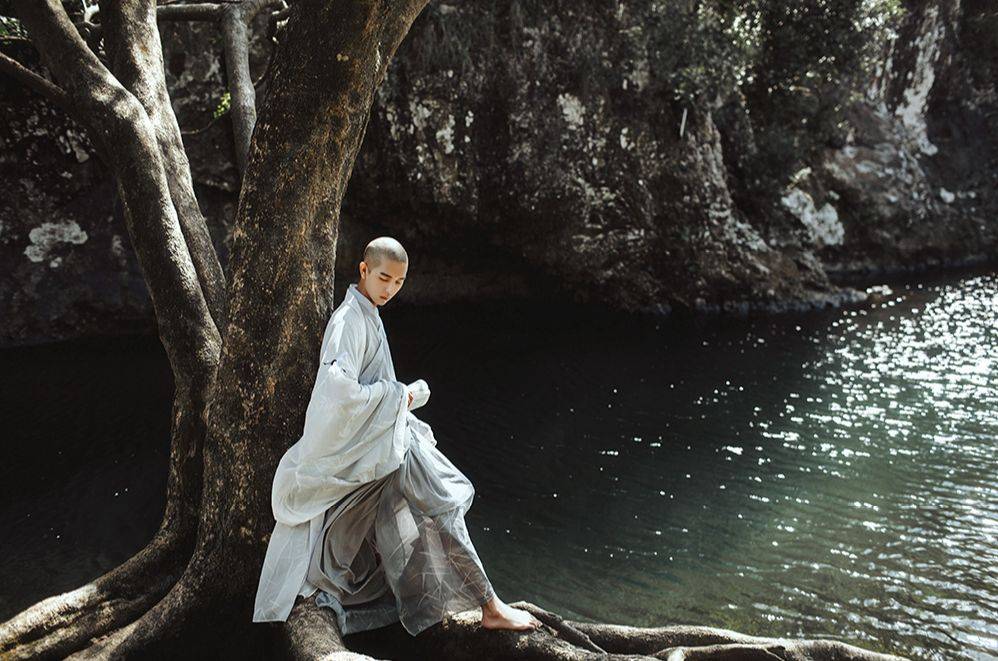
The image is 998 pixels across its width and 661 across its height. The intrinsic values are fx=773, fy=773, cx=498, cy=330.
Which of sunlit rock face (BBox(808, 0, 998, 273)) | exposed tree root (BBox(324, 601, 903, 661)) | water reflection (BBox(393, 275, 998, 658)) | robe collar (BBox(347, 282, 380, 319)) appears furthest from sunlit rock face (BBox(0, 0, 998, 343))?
exposed tree root (BBox(324, 601, 903, 661))

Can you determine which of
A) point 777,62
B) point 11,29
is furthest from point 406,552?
point 777,62

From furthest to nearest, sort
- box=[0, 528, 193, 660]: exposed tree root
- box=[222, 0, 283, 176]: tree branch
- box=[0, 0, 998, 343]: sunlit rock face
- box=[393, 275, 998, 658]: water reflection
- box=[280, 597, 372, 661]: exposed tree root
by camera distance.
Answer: box=[0, 0, 998, 343]: sunlit rock face < box=[222, 0, 283, 176]: tree branch < box=[393, 275, 998, 658]: water reflection < box=[0, 528, 193, 660]: exposed tree root < box=[280, 597, 372, 661]: exposed tree root

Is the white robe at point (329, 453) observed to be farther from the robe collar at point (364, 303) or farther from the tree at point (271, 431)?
the tree at point (271, 431)

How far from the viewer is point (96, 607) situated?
4543 mm

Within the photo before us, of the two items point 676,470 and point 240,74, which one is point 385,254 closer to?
point 240,74

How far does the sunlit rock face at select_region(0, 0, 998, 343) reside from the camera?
14.1m

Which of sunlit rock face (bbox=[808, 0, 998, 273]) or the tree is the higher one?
sunlit rock face (bbox=[808, 0, 998, 273])

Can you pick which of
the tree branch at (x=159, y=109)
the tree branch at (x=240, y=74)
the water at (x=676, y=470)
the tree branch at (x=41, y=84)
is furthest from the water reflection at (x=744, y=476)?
the tree branch at (x=41, y=84)

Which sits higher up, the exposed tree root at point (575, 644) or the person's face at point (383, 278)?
the person's face at point (383, 278)

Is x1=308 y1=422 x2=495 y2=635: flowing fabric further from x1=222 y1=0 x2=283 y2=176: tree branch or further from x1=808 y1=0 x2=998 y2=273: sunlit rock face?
x1=808 y1=0 x2=998 y2=273: sunlit rock face

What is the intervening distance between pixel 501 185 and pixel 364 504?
1247cm

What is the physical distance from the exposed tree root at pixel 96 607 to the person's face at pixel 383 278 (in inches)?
83.1

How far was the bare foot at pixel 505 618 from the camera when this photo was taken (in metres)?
3.97

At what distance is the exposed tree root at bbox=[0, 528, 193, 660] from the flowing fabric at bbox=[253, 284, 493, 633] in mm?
1123
